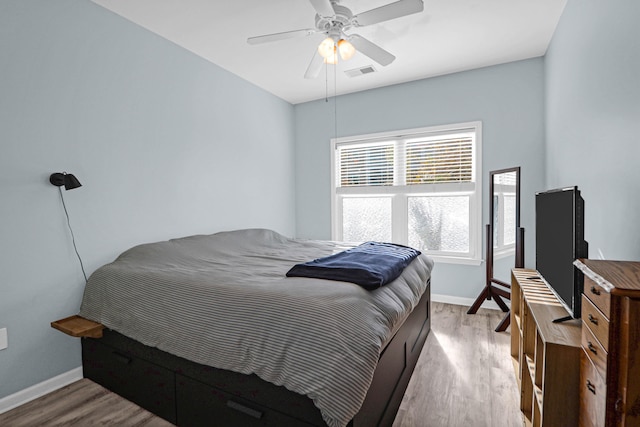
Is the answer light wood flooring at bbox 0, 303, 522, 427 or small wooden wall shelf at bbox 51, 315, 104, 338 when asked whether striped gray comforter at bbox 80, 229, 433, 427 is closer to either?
small wooden wall shelf at bbox 51, 315, 104, 338

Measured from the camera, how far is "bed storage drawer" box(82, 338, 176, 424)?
1760 mm

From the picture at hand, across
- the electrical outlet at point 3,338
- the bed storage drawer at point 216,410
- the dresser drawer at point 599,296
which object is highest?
the dresser drawer at point 599,296

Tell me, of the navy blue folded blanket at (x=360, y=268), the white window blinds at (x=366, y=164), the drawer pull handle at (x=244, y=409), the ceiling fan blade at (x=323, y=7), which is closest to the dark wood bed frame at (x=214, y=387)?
the drawer pull handle at (x=244, y=409)

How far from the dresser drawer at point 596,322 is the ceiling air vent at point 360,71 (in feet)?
9.83

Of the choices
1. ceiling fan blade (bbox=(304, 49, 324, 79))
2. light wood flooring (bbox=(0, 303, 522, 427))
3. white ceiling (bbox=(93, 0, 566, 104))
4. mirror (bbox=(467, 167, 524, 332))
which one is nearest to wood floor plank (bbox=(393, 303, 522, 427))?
light wood flooring (bbox=(0, 303, 522, 427))

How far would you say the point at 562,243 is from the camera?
1550 mm

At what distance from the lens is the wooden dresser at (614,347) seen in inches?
31.3

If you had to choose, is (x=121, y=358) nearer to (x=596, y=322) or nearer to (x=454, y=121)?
(x=596, y=322)

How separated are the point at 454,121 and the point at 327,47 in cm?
201

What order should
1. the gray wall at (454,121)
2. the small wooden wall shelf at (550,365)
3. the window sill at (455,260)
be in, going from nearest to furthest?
the small wooden wall shelf at (550,365), the gray wall at (454,121), the window sill at (455,260)

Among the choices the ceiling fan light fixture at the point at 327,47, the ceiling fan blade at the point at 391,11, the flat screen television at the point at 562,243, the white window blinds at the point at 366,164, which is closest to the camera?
the flat screen television at the point at 562,243

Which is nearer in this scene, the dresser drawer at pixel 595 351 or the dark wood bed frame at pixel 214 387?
the dresser drawer at pixel 595 351

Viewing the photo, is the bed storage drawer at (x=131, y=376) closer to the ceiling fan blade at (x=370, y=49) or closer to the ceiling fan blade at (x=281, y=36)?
the ceiling fan blade at (x=281, y=36)

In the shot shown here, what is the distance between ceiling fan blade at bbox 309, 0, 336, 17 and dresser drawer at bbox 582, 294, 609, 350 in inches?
76.2
